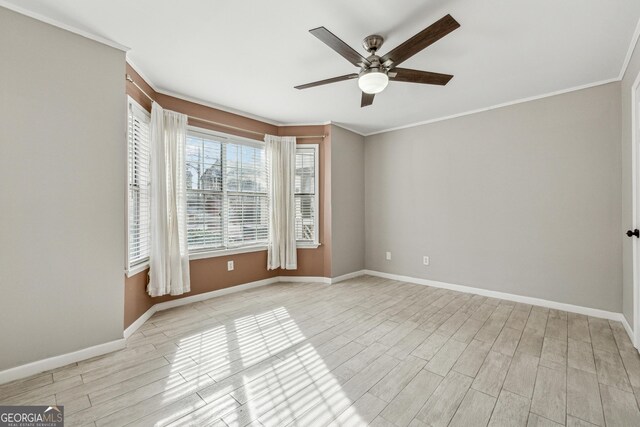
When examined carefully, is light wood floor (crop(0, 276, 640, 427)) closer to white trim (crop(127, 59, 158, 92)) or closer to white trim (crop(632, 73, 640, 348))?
white trim (crop(632, 73, 640, 348))

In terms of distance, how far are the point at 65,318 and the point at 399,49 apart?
10.7 ft

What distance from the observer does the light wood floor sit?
1571mm

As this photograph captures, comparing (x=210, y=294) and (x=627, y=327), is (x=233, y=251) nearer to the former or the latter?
(x=210, y=294)

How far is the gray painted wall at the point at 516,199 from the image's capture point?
116 inches

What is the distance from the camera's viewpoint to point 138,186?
279cm

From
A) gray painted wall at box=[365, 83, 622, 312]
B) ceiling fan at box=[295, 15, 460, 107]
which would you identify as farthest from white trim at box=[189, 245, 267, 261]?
ceiling fan at box=[295, 15, 460, 107]

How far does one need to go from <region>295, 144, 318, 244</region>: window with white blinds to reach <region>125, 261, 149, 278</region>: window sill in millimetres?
2182

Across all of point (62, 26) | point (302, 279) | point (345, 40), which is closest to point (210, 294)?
point (302, 279)

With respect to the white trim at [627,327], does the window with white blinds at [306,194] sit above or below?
above

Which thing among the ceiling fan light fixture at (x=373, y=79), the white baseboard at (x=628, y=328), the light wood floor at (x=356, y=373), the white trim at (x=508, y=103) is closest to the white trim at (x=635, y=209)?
the white baseboard at (x=628, y=328)

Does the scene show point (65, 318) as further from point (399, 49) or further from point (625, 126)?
point (625, 126)

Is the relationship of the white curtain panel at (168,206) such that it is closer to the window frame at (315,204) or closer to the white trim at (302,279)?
the white trim at (302,279)

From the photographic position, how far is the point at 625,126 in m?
2.69
